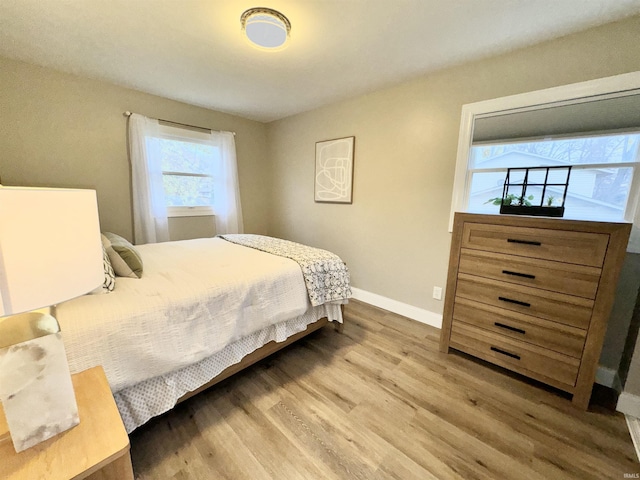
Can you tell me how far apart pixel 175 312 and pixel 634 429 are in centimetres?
254

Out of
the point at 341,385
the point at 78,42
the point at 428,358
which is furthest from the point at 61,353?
the point at 78,42

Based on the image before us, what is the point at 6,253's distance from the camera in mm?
473

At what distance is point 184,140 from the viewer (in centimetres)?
308

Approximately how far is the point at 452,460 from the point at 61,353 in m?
1.63

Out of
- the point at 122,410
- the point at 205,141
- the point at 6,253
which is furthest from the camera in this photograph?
the point at 205,141

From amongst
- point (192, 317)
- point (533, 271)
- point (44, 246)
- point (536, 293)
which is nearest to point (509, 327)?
point (536, 293)

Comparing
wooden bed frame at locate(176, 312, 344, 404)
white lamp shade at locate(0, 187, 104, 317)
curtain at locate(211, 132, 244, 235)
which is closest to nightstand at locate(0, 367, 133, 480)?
white lamp shade at locate(0, 187, 104, 317)

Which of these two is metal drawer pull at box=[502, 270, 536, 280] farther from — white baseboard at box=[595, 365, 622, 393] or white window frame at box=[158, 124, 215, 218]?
white window frame at box=[158, 124, 215, 218]

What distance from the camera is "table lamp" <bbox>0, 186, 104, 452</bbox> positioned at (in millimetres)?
486

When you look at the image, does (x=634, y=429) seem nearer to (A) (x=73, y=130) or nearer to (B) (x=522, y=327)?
(B) (x=522, y=327)

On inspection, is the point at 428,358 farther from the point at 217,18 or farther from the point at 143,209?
the point at 143,209

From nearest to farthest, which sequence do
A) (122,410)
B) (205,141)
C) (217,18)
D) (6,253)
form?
1. (6,253)
2. (122,410)
3. (217,18)
4. (205,141)

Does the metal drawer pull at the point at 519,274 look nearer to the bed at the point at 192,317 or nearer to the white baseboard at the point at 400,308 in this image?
the white baseboard at the point at 400,308

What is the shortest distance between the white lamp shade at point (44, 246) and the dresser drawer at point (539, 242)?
2046mm
